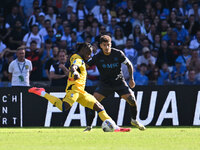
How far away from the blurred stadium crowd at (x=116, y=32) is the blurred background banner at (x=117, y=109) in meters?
0.78

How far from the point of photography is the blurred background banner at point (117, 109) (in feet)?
47.6

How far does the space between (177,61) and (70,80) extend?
25.2 ft

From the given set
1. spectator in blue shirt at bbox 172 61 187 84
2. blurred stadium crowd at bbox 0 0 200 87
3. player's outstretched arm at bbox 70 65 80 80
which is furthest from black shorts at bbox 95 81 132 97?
spectator in blue shirt at bbox 172 61 187 84

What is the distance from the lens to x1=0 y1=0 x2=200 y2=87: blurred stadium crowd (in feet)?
55.0

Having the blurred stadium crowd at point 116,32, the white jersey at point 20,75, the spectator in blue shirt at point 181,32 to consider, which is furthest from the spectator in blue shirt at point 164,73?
the white jersey at point 20,75

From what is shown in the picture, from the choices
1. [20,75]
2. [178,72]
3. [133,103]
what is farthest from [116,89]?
[178,72]

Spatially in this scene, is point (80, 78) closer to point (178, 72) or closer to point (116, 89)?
point (116, 89)

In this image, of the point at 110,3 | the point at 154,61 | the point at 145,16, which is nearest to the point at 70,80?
the point at 154,61

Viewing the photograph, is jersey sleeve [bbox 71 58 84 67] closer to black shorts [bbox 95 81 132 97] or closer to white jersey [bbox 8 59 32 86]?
black shorts [bbox 95 81 132 97]

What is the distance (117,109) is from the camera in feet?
48.2

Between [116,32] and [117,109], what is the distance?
4215mm

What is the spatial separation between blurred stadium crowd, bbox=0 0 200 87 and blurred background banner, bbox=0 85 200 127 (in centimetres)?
78

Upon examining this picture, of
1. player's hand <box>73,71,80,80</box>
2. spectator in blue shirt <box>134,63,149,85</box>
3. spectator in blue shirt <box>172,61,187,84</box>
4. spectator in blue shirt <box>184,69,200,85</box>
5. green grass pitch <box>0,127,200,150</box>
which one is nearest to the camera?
green grass pitch <box>0,127,200,150</box>

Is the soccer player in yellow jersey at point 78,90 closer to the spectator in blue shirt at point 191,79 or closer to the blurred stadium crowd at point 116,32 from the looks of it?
the blurred stadium crowd at point 116,32
